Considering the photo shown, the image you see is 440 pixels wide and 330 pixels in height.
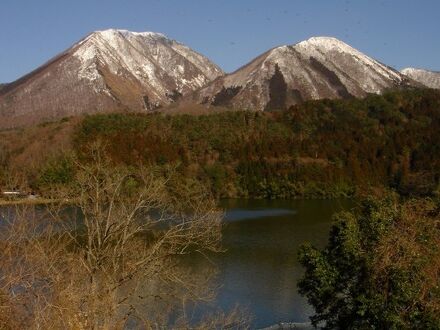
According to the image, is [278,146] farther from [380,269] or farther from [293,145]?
[380,269]

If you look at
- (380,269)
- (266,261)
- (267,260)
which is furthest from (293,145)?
(380,269)

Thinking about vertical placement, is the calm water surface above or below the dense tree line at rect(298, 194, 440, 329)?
below

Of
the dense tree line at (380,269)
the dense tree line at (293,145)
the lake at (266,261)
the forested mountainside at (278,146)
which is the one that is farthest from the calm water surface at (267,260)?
the forested mountainside at (278,146)

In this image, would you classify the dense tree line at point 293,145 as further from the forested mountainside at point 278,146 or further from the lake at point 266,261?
the lake at point 266,261

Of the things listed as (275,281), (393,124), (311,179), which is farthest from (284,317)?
(393,124)

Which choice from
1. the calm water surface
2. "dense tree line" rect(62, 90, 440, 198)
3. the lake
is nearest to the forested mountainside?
"dense tree line" rect(62, 90, 440, 198)

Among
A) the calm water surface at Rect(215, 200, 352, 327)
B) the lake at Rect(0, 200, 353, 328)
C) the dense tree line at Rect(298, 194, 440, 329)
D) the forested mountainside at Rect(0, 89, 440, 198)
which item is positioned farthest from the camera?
the forested mountainside at Rect(0, 89, 440, 198)

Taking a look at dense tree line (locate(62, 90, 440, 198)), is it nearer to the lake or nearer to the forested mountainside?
the forested mountainside
